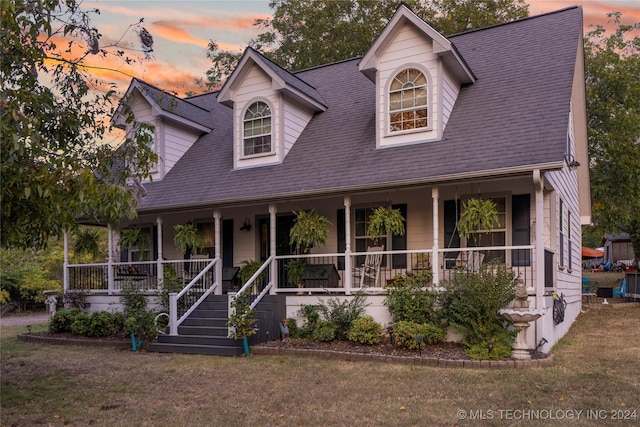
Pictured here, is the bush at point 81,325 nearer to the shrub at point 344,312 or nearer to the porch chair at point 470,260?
the shrub at point 344,312

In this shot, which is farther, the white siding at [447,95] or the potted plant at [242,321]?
the white siding at [447,95]

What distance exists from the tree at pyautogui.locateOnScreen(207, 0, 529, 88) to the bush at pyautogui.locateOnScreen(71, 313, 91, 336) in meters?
13.7

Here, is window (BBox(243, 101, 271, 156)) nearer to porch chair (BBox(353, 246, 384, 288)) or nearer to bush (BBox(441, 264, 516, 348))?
porch chair (BBox(353, 246, 384, 288))

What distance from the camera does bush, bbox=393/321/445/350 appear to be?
896cm

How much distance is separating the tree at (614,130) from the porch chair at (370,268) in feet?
45.4

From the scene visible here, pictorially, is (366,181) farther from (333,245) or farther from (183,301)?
(183,301)

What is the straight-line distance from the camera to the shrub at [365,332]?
952cm

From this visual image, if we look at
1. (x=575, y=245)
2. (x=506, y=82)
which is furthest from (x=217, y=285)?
(x=575, y=245)

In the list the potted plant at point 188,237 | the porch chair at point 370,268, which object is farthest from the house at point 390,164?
the potted plant at point 188,237

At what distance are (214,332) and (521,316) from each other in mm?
5714

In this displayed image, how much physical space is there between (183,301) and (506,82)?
27.9 ft

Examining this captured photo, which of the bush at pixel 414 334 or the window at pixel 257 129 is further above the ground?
the window at pixel 257 129

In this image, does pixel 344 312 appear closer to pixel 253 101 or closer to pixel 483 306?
pixel 483 306

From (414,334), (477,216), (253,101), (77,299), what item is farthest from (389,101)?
(77,299)
